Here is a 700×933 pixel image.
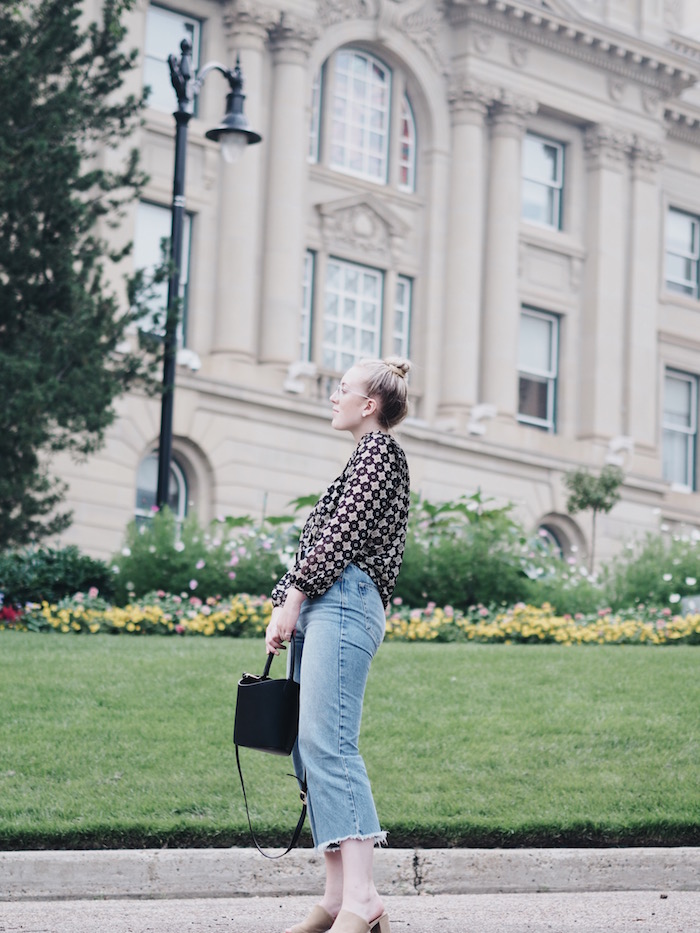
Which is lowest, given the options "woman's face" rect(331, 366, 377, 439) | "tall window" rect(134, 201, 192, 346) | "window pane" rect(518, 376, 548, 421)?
"woman's face" rect(331, 366, 377, 439)

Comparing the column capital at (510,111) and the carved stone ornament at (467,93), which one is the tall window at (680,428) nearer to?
the column capital at (510,111)

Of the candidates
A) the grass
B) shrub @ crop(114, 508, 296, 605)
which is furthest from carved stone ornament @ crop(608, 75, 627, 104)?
the grass

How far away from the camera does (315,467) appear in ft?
99.0

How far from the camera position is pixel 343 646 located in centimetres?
557

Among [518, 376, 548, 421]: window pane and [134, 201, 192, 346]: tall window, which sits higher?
[134, 201, 192, 346]: tall window

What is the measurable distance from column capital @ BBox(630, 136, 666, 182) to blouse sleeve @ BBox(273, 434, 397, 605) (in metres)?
32.6

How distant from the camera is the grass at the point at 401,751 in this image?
779 centimetres

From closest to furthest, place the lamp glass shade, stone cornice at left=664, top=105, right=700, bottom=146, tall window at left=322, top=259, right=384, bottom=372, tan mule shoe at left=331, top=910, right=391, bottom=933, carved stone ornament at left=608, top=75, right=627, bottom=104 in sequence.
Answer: tan mule shoe at left=331, top=910, right=391, bottom=933, the lamp glass shade, tall window at left=322, top=259, right=384, bottom=372, carved stone ornament at left=608, top=75, right=627, bottom=104, stone cornice at left=664, top=105, right=700, bottom=146

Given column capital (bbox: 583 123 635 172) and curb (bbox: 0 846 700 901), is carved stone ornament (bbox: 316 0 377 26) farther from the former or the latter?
curb (bbox: 0 846 700 901)

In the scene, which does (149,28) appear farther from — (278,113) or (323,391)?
(323,391)

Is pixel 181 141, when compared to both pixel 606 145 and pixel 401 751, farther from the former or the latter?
pixel 606 145

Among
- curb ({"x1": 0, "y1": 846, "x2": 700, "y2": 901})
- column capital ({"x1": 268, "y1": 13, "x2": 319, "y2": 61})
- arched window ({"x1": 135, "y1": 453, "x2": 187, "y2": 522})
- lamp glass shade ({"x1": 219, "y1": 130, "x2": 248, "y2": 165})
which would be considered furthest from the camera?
column capital ({"x1": 268, "y1": 13, "x2": 319, "y2": 61})

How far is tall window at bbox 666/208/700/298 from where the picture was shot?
3903 centimetres

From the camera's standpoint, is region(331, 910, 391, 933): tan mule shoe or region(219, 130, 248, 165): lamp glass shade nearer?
region(331, 910, 391, 933): tan mule shoe
